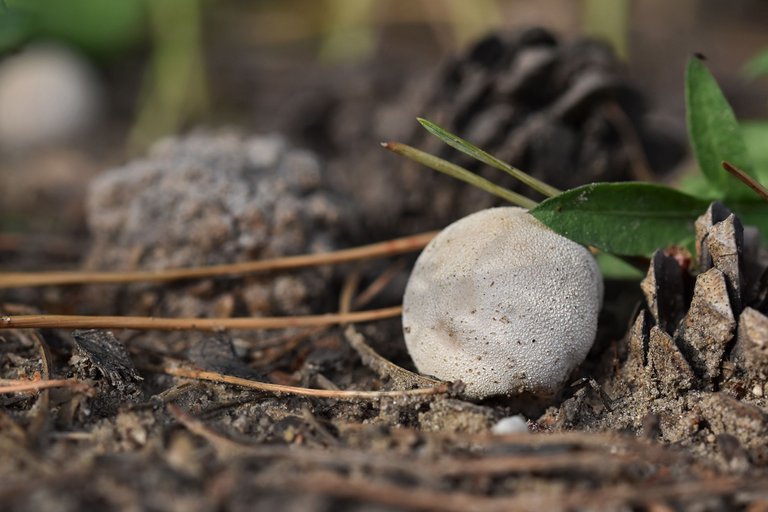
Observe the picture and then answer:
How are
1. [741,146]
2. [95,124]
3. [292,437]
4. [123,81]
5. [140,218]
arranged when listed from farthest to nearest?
[123,81]
[95,124]
[140,218]
[741,146]
[292,437]

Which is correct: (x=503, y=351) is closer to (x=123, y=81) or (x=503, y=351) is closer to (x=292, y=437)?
(x=292, y=437)

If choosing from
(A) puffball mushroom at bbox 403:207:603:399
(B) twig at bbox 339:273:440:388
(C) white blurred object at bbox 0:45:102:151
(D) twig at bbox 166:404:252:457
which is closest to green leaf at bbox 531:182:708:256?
(A) puffball mushroom at bbox 403:207:603:399

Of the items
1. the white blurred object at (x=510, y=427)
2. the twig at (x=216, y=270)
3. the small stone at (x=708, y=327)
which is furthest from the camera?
the twig at (x=216, y=270)

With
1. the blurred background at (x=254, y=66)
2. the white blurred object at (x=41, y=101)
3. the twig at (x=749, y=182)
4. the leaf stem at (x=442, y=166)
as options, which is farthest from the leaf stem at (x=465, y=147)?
the white blurred object at (x=41, y=101)

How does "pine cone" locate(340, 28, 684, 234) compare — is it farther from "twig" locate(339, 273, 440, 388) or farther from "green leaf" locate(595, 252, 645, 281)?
"twig" locate(339, 273, 440, 388)

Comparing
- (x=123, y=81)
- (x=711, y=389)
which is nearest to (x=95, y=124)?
(x=123, y=81)

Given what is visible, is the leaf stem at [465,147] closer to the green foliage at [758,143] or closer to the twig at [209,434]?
the twig at [209,434]
